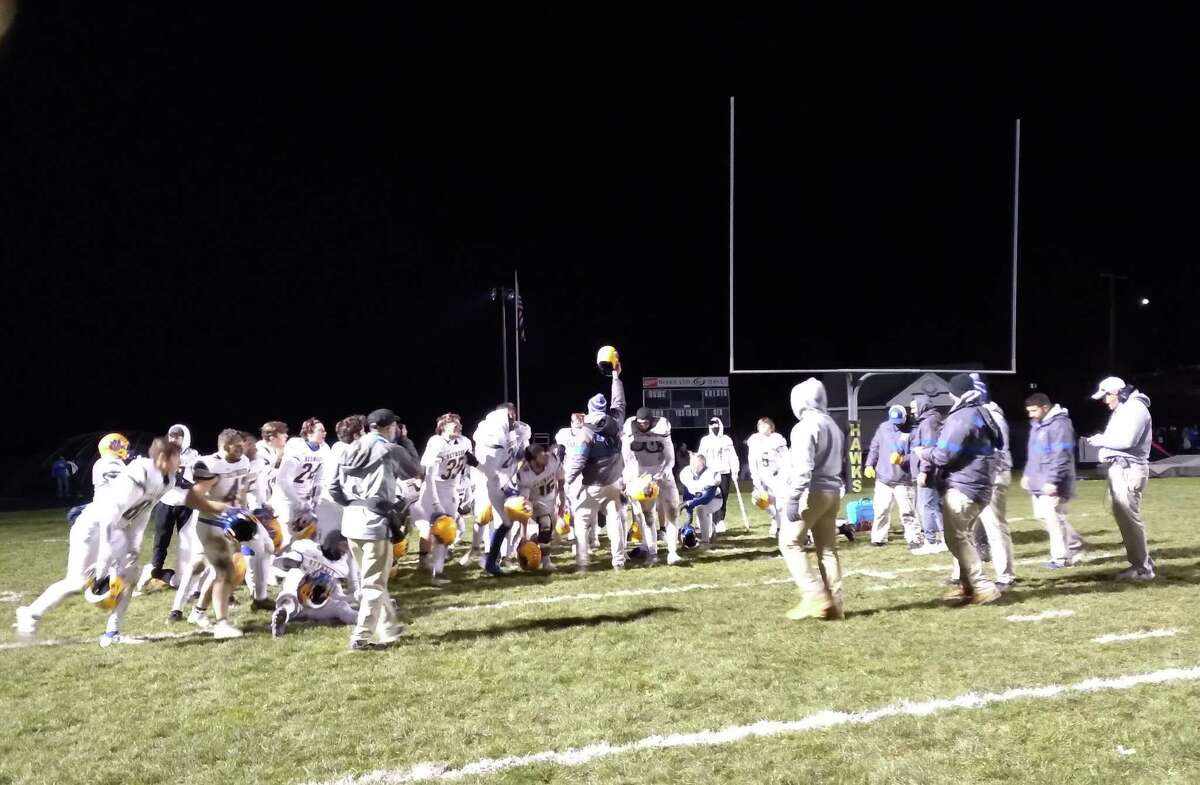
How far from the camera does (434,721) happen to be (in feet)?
15.8

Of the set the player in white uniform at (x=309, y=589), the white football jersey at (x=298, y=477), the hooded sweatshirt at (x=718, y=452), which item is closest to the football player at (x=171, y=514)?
the white football jersey at (x=298, y=477)

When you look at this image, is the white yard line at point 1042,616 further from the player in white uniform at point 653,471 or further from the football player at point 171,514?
the football player at point 171,514

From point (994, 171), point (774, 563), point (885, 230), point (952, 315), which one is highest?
point (994, 171)

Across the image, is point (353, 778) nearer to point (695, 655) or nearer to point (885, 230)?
point (695, 655)

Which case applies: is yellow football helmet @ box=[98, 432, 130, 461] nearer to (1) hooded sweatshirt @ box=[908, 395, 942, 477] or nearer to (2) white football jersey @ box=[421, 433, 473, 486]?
(2) white football jersey @ box=[421, 433, 473, 486]

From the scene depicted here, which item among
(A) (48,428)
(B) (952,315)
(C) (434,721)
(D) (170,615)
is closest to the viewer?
(C) (434,721)

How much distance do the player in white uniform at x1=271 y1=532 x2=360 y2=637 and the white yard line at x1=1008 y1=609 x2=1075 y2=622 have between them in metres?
5.23

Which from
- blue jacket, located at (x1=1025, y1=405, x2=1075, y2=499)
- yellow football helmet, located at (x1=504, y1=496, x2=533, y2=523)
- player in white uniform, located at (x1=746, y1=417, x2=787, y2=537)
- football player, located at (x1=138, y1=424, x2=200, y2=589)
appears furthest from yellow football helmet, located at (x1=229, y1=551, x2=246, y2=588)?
blue jacket, located at (x1=1025, y1=405, x2=1075, y2=499)

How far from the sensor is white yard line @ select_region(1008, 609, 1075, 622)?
6914 mm

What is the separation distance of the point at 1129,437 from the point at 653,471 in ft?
16.2

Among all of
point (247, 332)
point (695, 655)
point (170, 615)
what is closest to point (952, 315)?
point (695, 655)

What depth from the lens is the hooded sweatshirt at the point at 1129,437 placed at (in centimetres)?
814

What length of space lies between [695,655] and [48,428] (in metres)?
31.8

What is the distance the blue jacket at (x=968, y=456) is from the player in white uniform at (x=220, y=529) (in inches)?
217
